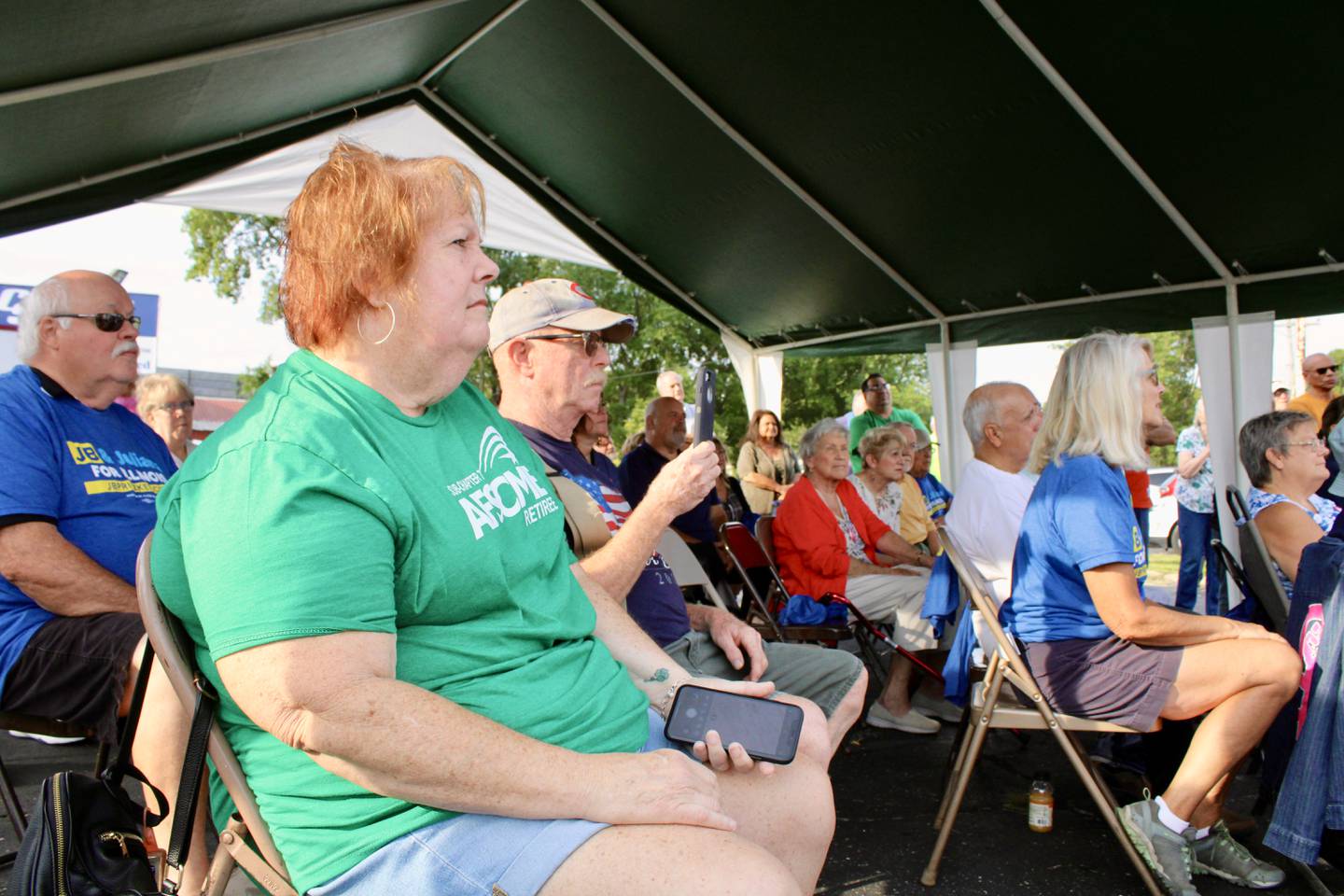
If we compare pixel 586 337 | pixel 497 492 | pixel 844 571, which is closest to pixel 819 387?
pixel 844 571

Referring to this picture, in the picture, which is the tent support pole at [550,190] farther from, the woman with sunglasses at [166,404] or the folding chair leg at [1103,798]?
the folding chair leg at [1103,798]

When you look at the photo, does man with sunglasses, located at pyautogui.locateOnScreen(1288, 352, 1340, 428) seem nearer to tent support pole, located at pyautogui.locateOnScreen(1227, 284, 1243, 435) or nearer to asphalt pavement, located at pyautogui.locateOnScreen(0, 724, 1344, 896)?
tent support pole, located at pyautogui.locateOnScreen(1227, 284, 1243, 435)

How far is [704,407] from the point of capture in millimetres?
2164

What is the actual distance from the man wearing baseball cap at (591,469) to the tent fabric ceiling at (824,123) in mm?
2412

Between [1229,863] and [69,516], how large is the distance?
132 inches

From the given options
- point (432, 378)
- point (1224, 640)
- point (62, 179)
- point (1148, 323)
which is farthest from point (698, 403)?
point (1148, 323)

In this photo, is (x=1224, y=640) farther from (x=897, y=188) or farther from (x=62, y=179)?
(x=62, y=179)

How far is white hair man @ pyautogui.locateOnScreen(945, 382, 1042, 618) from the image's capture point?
3715mm

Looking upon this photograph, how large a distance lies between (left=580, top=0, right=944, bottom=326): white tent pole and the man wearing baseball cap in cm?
404


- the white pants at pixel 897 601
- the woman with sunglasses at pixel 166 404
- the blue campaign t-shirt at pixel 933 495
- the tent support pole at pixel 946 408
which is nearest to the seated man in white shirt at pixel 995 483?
the white pants at pixel 897 601

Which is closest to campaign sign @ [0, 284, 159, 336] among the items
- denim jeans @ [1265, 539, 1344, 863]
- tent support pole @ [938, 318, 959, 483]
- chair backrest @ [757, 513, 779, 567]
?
tent support pole @ [938, 318, 959, 483]

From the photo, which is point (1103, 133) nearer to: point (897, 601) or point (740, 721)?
point (897, 601)

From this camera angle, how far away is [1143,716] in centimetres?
277

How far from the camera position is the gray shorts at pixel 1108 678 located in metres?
2.77
